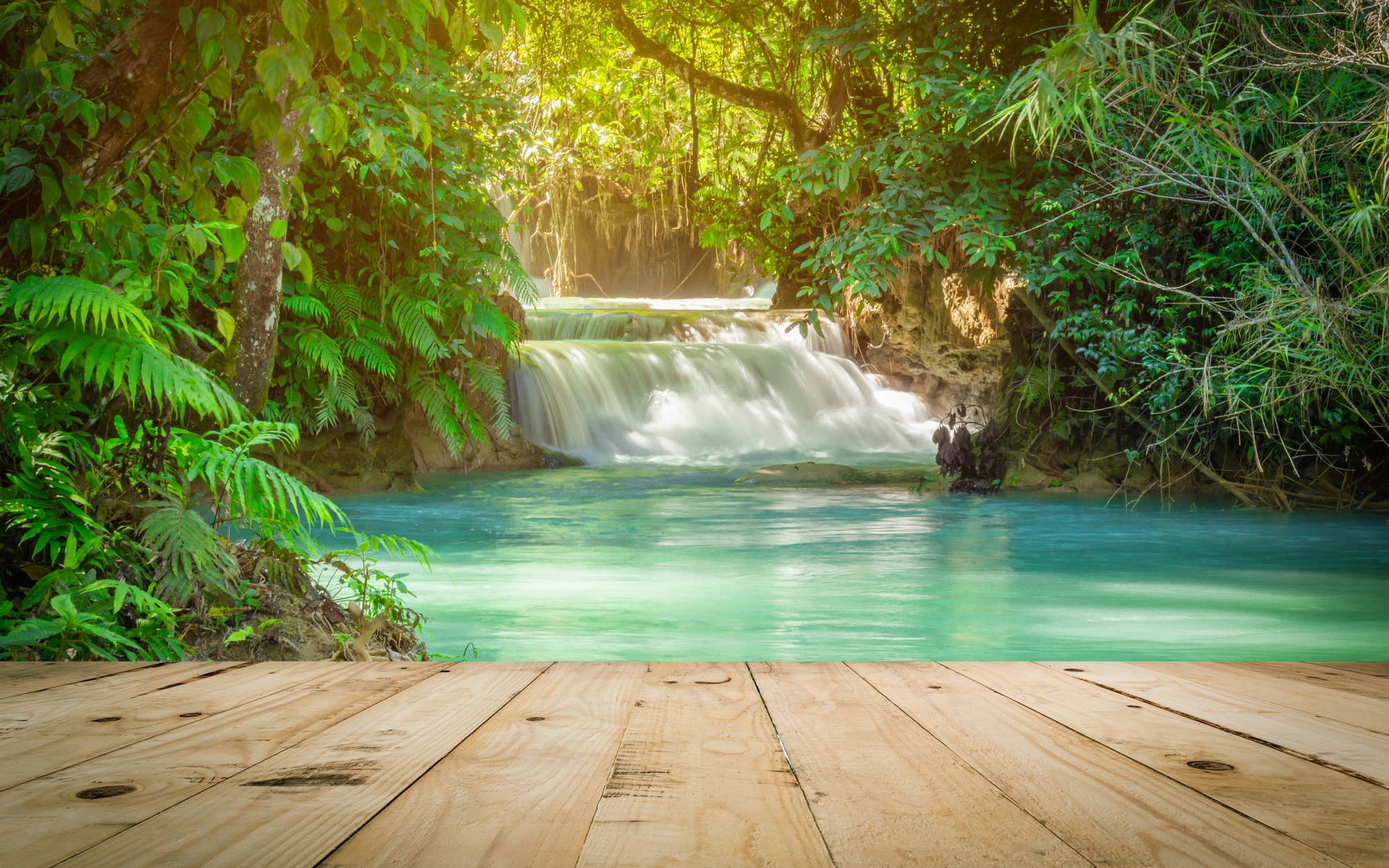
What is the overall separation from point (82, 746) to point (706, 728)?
0.81 m

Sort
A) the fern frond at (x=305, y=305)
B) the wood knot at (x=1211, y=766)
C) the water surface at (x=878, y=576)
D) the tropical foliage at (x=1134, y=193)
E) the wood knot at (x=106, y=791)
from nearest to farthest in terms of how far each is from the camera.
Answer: the wood knot at (x=106, y=791), the wood knot at (x=1211, y=766), the water surface at (x=878, y=576), the tropical foliage at (x=1134, y=193), the fern frond at (x=305, y=305)

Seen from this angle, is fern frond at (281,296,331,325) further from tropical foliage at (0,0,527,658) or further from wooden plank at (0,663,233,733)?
wooden plank at (0,663,233,733)

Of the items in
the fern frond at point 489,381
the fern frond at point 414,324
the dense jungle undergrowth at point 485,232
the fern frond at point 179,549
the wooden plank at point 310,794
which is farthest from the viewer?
the fern frond at point 489,381

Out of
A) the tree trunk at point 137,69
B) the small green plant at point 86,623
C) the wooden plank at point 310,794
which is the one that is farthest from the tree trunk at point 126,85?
the wooden plank at point 310,794

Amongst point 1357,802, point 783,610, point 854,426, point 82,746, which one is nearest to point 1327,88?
point 783,610

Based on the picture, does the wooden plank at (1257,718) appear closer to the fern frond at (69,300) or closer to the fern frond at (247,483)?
the fern frond at (247,483)

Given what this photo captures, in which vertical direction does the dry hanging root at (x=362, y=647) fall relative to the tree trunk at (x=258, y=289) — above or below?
below

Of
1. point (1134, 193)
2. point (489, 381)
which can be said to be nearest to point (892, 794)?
point (1134, 193)

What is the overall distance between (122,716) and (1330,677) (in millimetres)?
1945

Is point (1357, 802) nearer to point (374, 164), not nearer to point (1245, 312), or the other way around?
point (1245, 312)

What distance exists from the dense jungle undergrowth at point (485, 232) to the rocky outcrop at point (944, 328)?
0.21 m

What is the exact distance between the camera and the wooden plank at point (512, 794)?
108 cm

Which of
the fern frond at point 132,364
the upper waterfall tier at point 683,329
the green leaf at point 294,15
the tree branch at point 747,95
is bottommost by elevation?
the fern frond at point 132,364

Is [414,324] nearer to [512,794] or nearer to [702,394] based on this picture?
[702,394]
